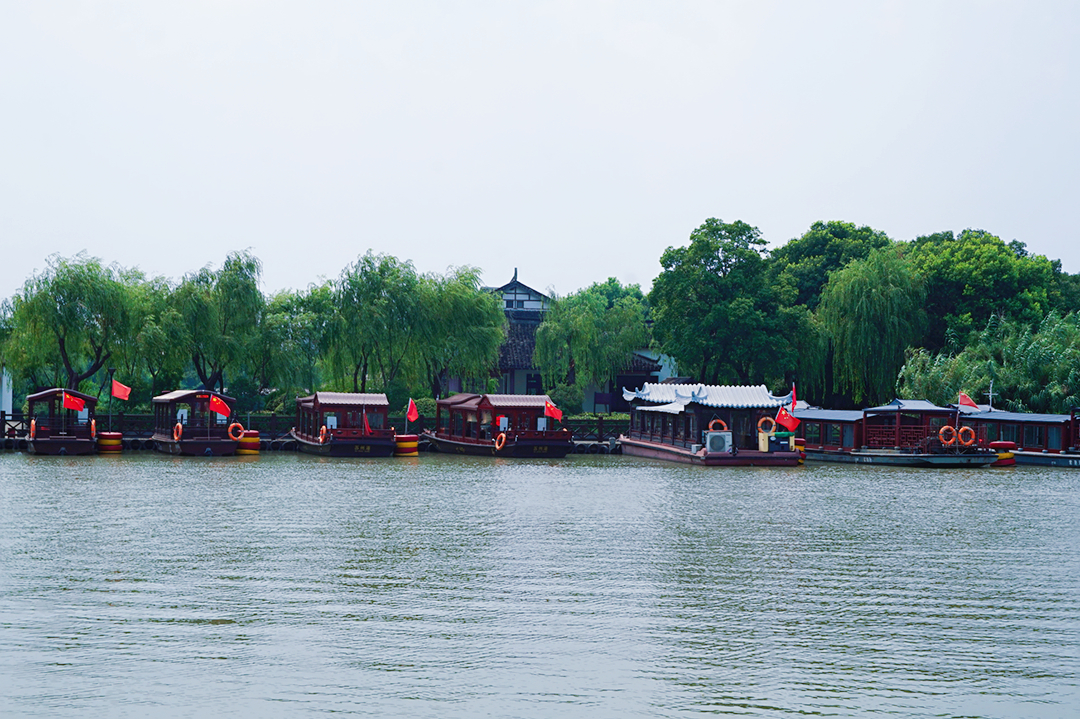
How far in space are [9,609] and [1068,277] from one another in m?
60.8

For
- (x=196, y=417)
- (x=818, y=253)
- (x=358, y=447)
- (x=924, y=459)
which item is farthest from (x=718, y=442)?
(x=818, y=253)

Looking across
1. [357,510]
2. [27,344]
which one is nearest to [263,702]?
[357,510]

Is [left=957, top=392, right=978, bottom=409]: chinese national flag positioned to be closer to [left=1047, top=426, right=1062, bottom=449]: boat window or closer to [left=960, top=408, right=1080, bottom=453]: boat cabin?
[left=960, top=408, right=1080, bottom=453]: boat cabin

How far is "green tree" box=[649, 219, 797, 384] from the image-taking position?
172ft

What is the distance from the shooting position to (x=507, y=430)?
43469 millimetres

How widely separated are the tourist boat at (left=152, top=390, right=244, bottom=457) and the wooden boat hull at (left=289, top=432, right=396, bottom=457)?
362 centimetres

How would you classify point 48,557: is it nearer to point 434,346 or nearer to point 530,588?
point 530,588

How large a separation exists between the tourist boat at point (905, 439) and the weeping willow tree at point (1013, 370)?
13.1 feet

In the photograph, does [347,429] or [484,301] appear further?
[484,301]

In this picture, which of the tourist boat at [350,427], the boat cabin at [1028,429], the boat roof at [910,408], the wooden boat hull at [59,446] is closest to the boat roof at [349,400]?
the tourist boat at [350,427]

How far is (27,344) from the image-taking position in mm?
45438

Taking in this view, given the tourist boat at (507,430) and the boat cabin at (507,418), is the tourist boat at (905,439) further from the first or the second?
the boat cabin at (507,418)

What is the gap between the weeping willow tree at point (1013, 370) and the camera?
4431 cm

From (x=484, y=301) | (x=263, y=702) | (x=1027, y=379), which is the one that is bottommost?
(x=263, y=702)
